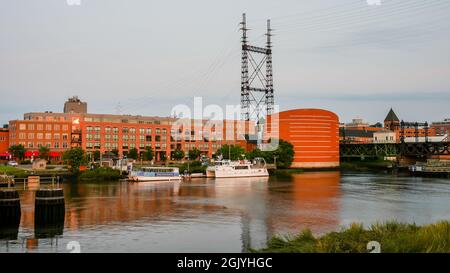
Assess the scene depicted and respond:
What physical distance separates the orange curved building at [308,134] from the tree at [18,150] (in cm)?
5569

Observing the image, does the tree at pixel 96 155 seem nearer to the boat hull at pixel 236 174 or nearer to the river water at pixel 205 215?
the boat hull at pixel 236 174

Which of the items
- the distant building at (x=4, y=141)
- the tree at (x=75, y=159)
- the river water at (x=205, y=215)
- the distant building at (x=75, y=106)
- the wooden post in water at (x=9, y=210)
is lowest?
the river water at (x=205, y=215)

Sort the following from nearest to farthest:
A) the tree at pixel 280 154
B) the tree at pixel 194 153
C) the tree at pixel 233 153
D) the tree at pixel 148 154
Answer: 1. the tree at pixel 233 153
2. the tree at pixel 280 154
3. the tree at pixel 148 154
4. the tree at pixel 194 153

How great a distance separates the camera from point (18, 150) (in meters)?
93.6

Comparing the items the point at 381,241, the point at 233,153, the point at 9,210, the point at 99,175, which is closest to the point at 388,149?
the point at 233,153

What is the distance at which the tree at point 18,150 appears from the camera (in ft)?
307

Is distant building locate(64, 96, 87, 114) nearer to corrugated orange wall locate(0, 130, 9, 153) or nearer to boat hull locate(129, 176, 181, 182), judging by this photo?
corrugated orange wall locate(0, 130, 9, 153)

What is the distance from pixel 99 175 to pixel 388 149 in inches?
3503

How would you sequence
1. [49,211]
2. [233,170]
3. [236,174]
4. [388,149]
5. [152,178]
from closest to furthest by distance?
[49,211]
[152,178]
[233,170]
[236,174]
[388,149]

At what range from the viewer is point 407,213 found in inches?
1496

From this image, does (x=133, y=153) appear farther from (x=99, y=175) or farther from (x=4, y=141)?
(x=99, y=175)

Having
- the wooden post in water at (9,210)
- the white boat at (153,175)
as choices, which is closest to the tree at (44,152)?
the white boat at (153,175)
